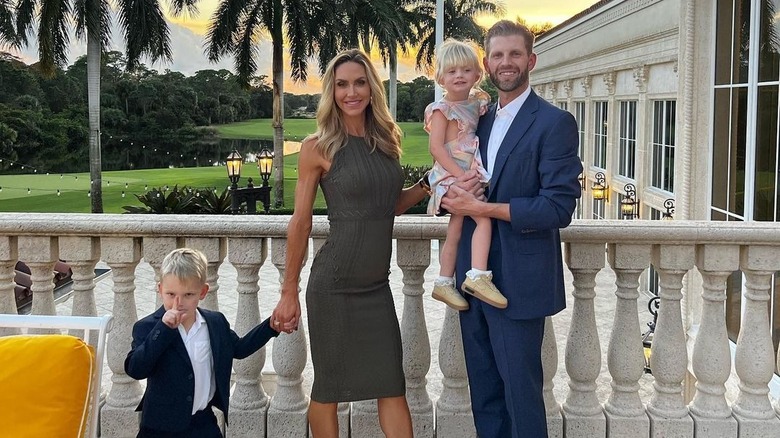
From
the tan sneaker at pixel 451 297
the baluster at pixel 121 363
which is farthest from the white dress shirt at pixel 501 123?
the baluster at pixel 121 363

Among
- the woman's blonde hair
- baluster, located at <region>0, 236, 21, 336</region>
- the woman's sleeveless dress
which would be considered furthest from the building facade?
baluster, located at <region>0, 236, 21, 336</region>

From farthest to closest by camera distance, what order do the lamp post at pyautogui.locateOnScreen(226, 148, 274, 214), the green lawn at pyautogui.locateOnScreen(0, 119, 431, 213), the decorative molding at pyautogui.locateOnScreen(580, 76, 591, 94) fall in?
the green lawn at pyautogui.locateOnScreen(0, 119, 431, 213)
the decorative molding at pyautogui.locateOnScreen(580, 76, 591, 94)
the lamp post at pyautogui.locateOnScreen(226, 148, 274, 214)

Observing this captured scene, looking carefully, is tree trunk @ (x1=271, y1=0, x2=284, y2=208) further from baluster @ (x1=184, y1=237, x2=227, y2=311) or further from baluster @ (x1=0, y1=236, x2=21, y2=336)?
baluster @ (x1=184, y1=237, x2=227, y2=311)

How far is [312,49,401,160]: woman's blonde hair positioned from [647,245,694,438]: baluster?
125cm

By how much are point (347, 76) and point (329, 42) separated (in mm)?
30368

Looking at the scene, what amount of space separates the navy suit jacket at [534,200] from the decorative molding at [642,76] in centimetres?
1632

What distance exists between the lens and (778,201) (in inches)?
326

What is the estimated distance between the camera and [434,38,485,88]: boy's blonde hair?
8.84ft

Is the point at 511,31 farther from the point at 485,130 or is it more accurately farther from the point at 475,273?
the point at 475,273

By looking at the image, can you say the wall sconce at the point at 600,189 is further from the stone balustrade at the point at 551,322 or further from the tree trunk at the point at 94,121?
the stone balustrade at the point at 551,322

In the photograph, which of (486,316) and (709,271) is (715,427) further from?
(486,316)

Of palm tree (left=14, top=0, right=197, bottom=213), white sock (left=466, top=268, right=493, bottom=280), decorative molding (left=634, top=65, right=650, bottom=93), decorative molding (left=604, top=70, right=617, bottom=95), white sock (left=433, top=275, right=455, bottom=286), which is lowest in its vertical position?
white sock (left=433, top=275, right=455, bottom=286)

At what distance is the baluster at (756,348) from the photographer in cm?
302

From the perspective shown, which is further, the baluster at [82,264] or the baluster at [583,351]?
the baluster at [82,264]
